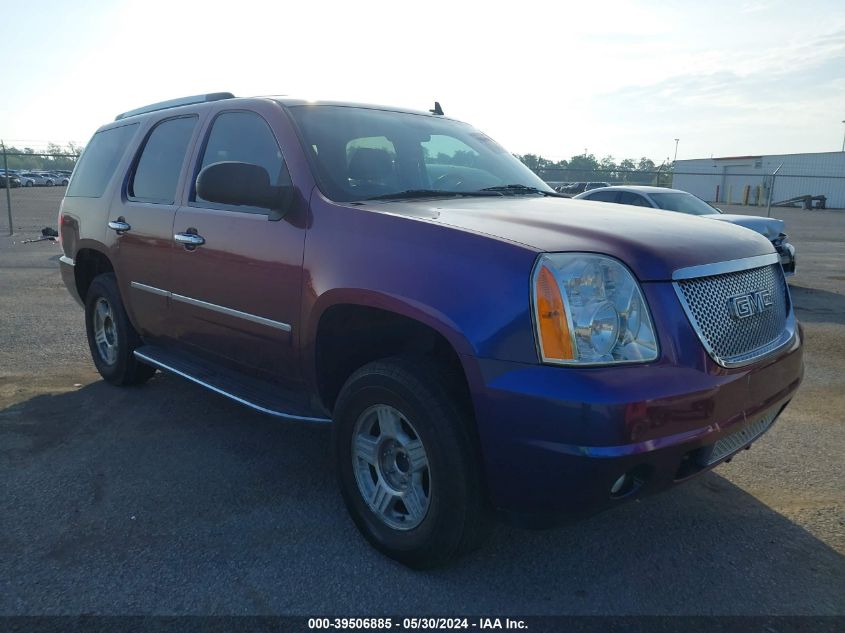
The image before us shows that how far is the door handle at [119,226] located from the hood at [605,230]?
230cm

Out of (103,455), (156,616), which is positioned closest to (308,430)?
(103,455)

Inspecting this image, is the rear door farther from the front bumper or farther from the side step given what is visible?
the front bumper

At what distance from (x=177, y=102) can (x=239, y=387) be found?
219cm

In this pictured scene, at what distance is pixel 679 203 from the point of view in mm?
10875

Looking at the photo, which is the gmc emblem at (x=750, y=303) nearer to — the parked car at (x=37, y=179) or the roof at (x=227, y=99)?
the roof at (x=227, y=99)

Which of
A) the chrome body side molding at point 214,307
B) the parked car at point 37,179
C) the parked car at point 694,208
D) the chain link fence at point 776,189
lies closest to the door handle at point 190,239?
the chrome body side molding at point 214,307

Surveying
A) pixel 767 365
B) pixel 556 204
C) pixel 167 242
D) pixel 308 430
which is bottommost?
pixel 308 430

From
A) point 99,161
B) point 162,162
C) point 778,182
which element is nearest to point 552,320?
point 162,162

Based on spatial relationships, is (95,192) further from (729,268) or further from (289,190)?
(729,268)

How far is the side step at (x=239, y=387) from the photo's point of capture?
3365 millimetres

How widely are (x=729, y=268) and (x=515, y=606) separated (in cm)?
159

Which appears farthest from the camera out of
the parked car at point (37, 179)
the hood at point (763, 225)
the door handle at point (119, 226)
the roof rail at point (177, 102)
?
the parked car at point (37, 179)

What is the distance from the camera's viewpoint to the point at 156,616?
251cm

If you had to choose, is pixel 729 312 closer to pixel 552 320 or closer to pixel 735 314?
pixel 735 314
